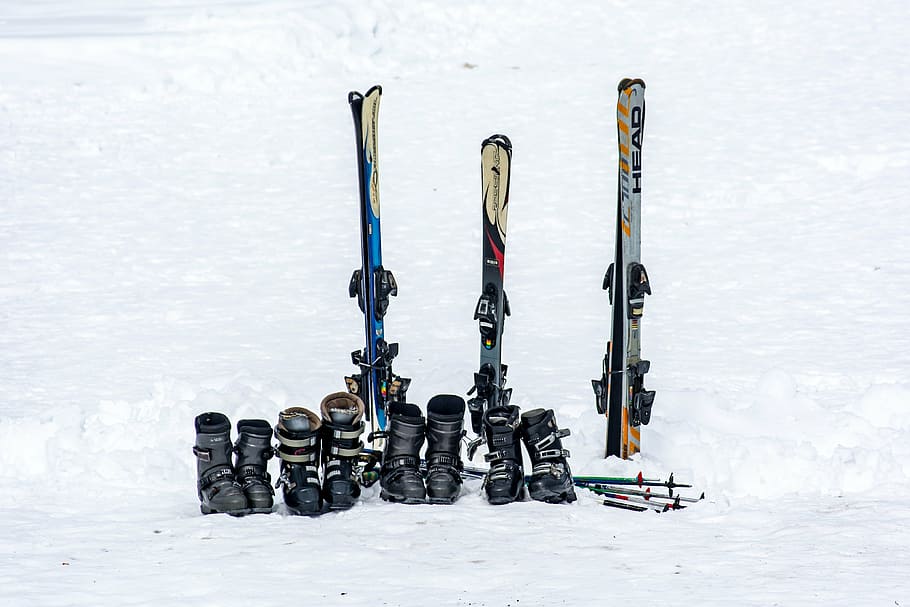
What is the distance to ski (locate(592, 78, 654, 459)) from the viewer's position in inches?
191

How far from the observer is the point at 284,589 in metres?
3.62

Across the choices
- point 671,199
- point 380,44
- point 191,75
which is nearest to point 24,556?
point 671,199

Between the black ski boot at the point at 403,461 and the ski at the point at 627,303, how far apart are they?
925mm

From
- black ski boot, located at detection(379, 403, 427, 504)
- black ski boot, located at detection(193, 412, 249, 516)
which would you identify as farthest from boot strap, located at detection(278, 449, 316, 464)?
black ski boot, located at detection(379, 403, 427, 504)

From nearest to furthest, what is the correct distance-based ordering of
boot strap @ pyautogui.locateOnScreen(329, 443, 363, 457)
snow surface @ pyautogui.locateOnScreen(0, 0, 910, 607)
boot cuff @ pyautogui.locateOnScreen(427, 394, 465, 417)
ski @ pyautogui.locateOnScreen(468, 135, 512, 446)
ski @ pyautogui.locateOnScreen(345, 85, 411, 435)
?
snow surface @ pyautogui.locateOnScreen(0, 0, 910, 607), boot strap @ pyautogui.locateOnScreen(329, 443, 363, 457), boot cuff @ pyautogui.locateOnScreen(427, 394, 465, 417), ski @ pyautogui.locateOnScreen(468, 135, 512, 446), ski @ pyautogui.locateOnScreen(345, 85, 411, 435)

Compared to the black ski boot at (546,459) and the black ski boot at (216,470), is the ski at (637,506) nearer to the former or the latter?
the black ski boot at (546,459)

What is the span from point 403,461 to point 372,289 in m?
1.24

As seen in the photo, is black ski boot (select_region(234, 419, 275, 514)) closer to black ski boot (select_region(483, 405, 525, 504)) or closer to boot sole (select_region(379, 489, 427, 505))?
boot sole (select_region(379, 489, 427, 505))

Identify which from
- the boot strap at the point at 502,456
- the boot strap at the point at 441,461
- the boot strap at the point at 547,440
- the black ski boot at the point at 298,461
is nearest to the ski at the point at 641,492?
the boot strap at the point at 547,440

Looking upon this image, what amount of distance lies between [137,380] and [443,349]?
194 cm

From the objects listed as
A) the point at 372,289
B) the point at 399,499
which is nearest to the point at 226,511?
the point at 399,499

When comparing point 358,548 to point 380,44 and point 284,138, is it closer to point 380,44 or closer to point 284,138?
point 284,138

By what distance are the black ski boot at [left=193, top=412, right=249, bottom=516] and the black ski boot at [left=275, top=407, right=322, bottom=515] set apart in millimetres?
202

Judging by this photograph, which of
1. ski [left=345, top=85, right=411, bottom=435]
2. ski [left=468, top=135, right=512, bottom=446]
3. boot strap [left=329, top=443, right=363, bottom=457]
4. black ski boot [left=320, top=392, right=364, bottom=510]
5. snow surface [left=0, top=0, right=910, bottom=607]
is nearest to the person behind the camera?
snow surface [left=0, top=0, right=910, bottom=607]
